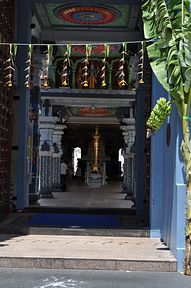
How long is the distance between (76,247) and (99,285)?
1.76 metres

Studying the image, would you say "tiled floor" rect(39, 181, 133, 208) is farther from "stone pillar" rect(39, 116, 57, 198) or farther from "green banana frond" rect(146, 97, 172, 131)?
"green banana frond" rect(146, 97, 172, 131)

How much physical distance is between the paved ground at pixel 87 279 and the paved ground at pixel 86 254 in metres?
0.12

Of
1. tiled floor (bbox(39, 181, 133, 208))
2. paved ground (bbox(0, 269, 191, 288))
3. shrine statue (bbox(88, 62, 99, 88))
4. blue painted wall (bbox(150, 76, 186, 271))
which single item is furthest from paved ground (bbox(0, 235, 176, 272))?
shrine statue (bbox(88, 62, 99, 88))

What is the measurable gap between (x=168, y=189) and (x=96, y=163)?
69.4ft

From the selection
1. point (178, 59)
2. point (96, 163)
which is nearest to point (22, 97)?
point (178, 59)

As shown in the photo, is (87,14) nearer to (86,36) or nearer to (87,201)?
(86,36)

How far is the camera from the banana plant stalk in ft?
20.7

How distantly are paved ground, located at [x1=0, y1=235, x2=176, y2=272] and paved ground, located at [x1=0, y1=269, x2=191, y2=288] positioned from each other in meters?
0.12

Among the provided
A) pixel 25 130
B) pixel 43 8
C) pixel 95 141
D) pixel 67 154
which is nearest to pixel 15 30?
pixel 43 8

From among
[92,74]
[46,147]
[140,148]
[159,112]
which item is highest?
[92,74]

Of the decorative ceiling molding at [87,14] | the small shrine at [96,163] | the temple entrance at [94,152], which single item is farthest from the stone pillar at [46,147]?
the small shrine at [96,163]

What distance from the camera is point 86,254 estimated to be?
6898 millimetres

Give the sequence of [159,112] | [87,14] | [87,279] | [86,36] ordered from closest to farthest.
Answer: [87,279] → [159,112] → [87,14] → [86,36]

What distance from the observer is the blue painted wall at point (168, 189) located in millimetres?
6586
